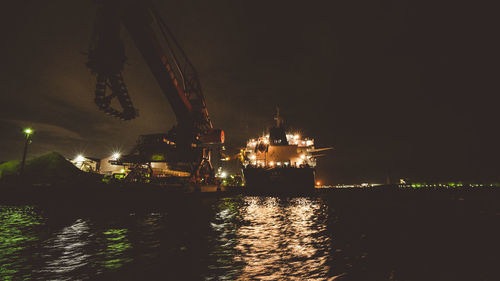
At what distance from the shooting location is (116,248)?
577cm

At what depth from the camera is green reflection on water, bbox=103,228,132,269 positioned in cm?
470

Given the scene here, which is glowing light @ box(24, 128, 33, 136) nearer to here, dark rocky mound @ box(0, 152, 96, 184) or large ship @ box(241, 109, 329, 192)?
dark rocky mound @ box(0, 152, 96, 184)

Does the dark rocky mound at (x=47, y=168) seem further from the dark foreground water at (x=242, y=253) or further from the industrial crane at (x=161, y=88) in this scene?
the dark foreground water at (x=242, y=253)

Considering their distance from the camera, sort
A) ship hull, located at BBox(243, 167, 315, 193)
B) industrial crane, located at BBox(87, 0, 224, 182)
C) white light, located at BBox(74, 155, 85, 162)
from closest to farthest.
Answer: industrial crane, located at BBox(87, 0, 224, 182), ship hull, located at BBox(243, 167, 315, 193), white light, located at BBox(74, 155, 85, 162)

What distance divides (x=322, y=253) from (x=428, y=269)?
2064 mm

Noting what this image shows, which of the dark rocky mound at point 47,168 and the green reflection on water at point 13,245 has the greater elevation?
the dark rocky mound at point 47,168

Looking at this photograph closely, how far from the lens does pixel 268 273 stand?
413 centimetres

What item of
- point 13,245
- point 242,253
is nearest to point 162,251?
point 242,253

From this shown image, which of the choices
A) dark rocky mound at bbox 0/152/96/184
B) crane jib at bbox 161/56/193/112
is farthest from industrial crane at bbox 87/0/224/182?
dark rocky mound at bbox 0/152/96/184

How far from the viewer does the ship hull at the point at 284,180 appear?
38.1 m

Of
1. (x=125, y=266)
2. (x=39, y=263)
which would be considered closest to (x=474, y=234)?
(x=125, y=266)

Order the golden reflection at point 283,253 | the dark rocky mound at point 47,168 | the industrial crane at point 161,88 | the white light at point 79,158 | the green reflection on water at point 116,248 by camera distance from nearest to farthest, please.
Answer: the golden reflection at point 283,253 < the green reflection on water at point 116,248 < the industrial crane at point 161,88 < the dark rocky mound at point 47,168 < the white light at point 79,158

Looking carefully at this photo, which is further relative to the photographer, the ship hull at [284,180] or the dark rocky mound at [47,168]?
the ship hull at [284,180]

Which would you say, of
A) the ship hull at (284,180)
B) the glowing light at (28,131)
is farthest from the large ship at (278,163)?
the glowing light at (28,131)
